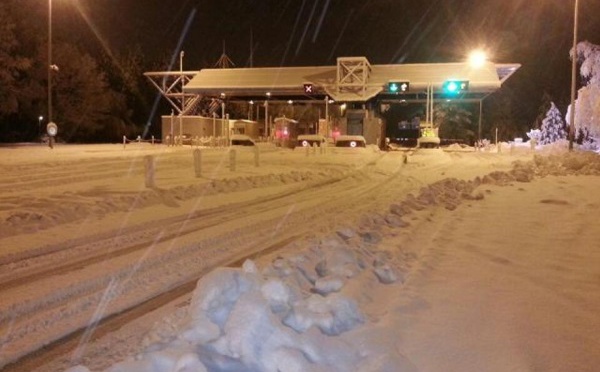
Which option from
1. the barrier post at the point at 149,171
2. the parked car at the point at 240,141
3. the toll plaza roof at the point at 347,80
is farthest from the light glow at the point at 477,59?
the barrier post at the point at 149,171

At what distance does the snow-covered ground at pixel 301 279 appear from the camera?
4.87m

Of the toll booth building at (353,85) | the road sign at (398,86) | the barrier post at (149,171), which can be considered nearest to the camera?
the barrier post at (149,171)

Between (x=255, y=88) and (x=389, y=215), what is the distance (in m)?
47.2

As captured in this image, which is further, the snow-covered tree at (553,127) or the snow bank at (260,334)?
the snow-covered tree at (553,127)

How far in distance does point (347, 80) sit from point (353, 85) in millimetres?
1381

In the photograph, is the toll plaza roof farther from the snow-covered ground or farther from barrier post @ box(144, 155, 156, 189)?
barrier post @ box(144, 155, 156, 189)

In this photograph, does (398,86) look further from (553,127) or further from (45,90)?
(45,90)

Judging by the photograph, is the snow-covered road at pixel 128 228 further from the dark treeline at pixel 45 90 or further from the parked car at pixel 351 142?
the dark treeline at pixel 45 90

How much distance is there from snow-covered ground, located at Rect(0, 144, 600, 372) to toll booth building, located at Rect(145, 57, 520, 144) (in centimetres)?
3896

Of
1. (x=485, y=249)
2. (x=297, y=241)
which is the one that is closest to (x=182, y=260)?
(x=297, y=241)

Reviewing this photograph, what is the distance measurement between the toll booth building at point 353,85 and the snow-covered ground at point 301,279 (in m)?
39.0

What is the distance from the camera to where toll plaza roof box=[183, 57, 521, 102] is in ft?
180

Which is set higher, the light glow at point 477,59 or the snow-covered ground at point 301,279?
the light glow at point 477,59

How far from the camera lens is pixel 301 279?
6.96 m
